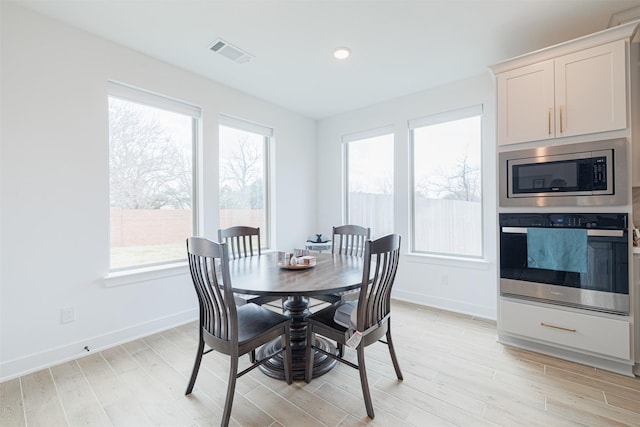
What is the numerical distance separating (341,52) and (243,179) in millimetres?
1954

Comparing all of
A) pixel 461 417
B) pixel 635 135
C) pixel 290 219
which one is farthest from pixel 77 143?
pixel 635 135

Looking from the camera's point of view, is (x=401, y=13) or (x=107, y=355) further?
(x=107, y=355)

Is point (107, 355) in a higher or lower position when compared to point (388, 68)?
lower

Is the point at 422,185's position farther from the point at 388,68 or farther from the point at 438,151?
the point at 388,68

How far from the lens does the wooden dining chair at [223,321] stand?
157 cm

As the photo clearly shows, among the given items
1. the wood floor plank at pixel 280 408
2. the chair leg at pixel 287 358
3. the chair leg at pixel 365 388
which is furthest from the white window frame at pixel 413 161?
the wood floor plank at pixel 280 408

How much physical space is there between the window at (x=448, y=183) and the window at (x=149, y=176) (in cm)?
271

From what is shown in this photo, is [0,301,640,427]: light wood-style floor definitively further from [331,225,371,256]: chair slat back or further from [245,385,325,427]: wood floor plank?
[331,225,371,256]: chair slat back

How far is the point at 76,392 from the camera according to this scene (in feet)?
6.32

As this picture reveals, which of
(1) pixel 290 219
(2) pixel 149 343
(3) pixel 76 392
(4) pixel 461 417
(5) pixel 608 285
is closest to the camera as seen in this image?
(4) pixel 461 417

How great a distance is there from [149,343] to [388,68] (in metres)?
3.49

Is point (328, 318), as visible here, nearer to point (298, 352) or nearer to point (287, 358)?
point (287, 358)

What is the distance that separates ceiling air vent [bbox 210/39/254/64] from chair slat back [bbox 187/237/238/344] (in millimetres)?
1875

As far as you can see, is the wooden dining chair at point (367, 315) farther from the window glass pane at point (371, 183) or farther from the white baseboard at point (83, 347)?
the window glass pane at point (371, 183)
